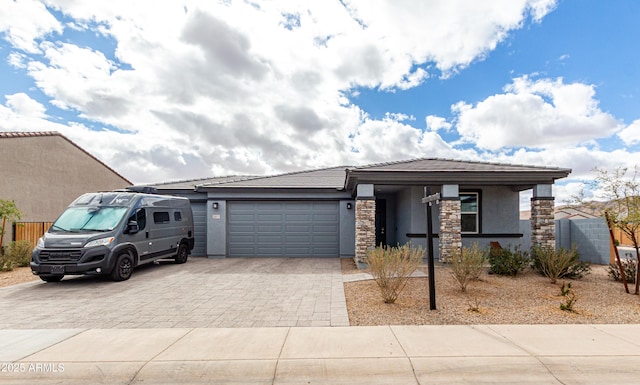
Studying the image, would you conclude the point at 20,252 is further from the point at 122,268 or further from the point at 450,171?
the point at 450,171

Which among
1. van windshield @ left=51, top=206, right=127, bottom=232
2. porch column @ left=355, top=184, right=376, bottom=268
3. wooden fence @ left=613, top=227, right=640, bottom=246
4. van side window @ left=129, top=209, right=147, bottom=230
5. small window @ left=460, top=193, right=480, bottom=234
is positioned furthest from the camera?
wooden fence @ left=613, top=227, right=640, bottom=246

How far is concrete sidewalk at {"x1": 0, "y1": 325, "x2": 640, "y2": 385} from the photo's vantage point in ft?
12.6

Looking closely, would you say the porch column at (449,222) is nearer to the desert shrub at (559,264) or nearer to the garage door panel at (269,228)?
the desert shrub at (559,264)

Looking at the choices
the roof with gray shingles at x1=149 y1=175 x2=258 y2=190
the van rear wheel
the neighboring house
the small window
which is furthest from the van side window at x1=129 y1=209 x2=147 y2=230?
the small window

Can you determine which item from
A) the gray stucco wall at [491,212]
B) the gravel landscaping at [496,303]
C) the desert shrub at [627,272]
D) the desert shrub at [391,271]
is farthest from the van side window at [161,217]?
the desert shrub at [627,272]

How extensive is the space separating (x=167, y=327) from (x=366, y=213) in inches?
277

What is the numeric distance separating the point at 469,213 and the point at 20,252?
1675cm

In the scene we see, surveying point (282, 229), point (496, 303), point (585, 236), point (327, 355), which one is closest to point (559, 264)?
point (496, 303)

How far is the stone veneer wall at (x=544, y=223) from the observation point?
34.8 feet

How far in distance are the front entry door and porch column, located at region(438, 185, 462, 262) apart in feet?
16.7

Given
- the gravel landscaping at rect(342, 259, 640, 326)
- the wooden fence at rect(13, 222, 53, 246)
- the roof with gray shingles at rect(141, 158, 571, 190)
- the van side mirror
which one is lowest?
the gravel landscaping at rect(342, 259, 640, 326)

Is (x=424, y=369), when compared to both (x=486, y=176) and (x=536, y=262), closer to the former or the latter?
(x=536, y=262)

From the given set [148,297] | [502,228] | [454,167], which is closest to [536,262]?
A: [502,228]

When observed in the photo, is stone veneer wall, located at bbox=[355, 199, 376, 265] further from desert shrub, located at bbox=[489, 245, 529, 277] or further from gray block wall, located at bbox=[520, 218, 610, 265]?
gray block wall, located at bbox=[520, 218, 610, 265]
